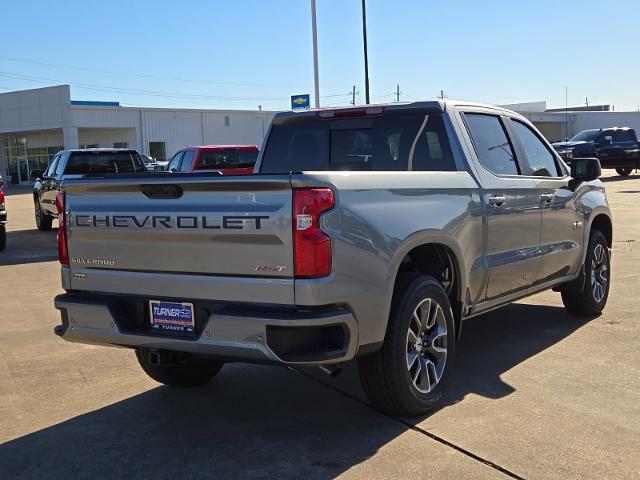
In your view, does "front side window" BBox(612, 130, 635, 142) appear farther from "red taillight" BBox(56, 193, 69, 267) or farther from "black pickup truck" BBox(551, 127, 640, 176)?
"red taillight" BBox(56, 193, 69, 267)

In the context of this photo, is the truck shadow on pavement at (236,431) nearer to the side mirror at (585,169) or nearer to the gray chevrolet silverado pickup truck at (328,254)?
the gray chevrolet silverado pickup truck at (328,254)

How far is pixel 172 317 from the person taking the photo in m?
4.12

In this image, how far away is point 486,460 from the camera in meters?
3.79

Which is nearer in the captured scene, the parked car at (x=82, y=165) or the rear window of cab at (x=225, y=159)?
the parked car at (x=82, y=165)

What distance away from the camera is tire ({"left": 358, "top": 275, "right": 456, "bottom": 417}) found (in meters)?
4.21

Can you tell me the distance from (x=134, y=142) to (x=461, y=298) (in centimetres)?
4541

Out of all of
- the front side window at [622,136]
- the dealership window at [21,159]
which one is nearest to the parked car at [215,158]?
the front side window at [622,136]

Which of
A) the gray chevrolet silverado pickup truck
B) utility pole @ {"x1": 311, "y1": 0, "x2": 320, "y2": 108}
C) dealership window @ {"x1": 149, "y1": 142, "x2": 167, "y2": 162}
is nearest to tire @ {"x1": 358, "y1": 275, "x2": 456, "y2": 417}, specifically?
the gray chevrolet silverado pickup truck

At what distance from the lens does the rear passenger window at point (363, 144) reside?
17.6 ft

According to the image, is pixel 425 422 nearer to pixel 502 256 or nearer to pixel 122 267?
pixel 502 256

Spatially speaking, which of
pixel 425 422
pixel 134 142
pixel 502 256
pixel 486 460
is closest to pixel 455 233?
pixel 502 256

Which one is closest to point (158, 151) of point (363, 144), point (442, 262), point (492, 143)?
point (363, 144)

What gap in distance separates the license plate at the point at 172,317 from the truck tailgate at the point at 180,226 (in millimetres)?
163

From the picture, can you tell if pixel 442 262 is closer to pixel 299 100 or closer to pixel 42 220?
pixel 42 220
